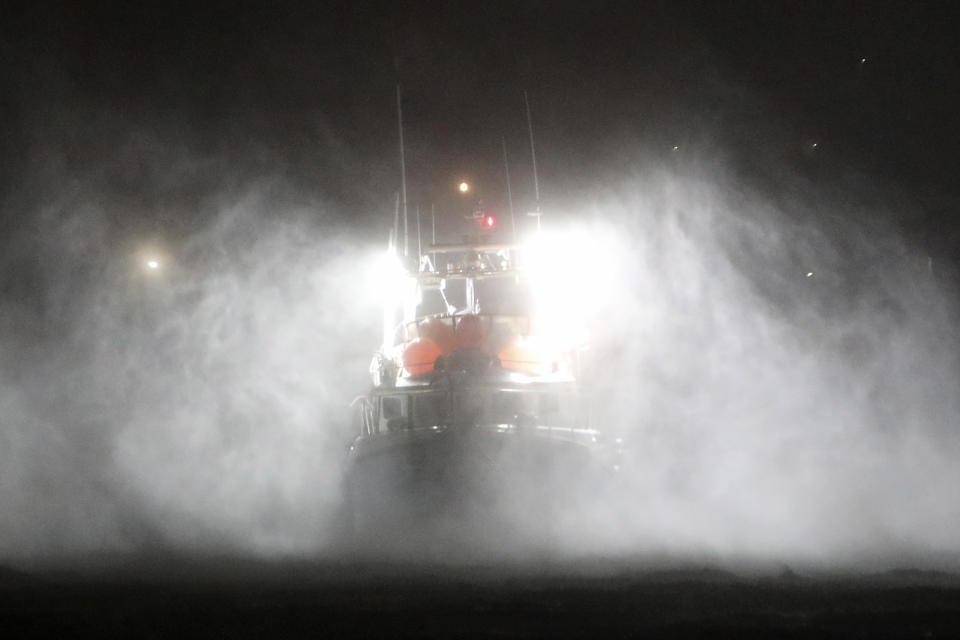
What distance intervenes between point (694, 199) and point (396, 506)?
33.2 feet

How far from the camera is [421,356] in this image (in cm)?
1224

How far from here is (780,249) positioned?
666 inches

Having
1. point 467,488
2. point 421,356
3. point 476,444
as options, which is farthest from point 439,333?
point 467,488

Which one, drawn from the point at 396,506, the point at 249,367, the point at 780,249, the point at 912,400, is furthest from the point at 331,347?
the point at 912,400

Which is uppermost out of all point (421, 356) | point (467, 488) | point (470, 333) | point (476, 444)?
point (470, 333)

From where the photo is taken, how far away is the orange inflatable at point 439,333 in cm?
1224

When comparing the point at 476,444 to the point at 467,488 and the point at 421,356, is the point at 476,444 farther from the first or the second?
the point at 421,356

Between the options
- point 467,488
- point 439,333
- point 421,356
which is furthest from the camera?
point 439,333

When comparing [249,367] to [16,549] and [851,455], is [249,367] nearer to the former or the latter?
[16,549]

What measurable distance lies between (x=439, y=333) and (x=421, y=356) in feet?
1.65

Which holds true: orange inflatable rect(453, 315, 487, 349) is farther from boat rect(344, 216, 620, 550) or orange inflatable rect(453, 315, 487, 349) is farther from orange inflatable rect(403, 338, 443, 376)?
orange inflatable rect(403, 338, 443, 376)

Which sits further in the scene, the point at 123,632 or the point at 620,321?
the point at 620,321

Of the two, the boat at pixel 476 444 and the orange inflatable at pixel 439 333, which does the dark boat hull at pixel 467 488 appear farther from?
the orange inflatable at pixel 439 333

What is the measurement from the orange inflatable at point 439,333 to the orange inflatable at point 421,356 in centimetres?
7
